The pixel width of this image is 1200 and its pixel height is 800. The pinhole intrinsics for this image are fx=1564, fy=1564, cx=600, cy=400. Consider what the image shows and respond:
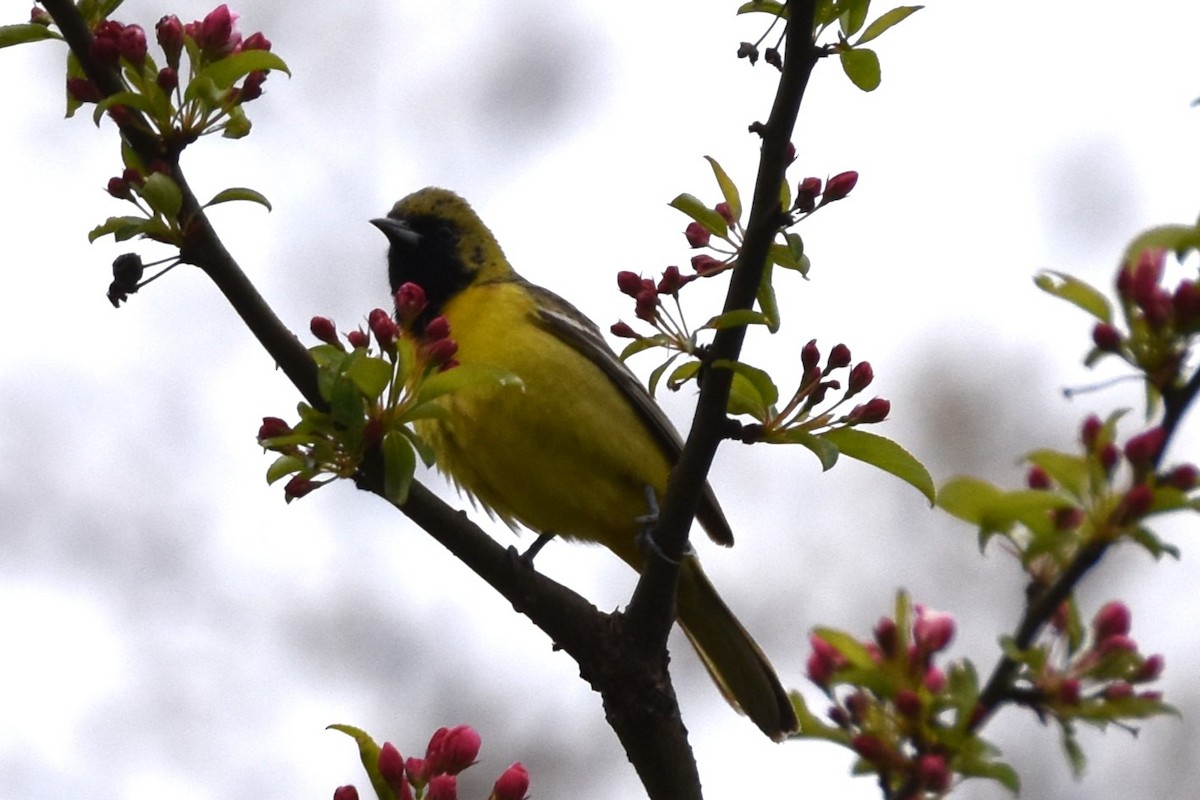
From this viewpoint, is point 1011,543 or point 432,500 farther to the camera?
point 432,500

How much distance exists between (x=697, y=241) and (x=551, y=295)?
2.85 m

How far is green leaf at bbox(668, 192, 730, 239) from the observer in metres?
3.36

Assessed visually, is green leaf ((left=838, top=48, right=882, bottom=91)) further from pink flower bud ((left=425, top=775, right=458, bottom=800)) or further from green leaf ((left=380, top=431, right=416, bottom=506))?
pink flower bud ((left=425, top=775, right=458, bottom=800))

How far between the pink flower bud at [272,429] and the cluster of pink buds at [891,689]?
55.4 inches

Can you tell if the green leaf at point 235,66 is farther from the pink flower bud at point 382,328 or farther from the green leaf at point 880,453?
the green leaf at point 880,453

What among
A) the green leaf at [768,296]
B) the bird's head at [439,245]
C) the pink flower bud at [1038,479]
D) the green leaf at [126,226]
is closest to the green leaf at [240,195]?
the green leaf at [126,226]

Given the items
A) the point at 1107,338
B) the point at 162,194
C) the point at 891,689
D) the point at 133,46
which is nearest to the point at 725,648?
the point at 162,194

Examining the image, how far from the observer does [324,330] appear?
134 inches

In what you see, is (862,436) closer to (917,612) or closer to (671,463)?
(917,612)

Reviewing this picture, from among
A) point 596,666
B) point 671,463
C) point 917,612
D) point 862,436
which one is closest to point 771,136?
point 862,436

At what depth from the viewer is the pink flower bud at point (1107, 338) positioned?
195 cm

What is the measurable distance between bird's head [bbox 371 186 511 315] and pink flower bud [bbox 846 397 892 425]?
3.17 meters

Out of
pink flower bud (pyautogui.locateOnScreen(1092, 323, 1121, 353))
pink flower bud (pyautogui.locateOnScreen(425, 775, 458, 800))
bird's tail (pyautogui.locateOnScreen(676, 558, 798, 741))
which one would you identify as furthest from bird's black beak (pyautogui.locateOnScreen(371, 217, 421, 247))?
pink flower bud (pyautogui.locateOnScreen(1092, 323, 1121, 353))

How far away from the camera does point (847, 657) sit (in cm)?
221
